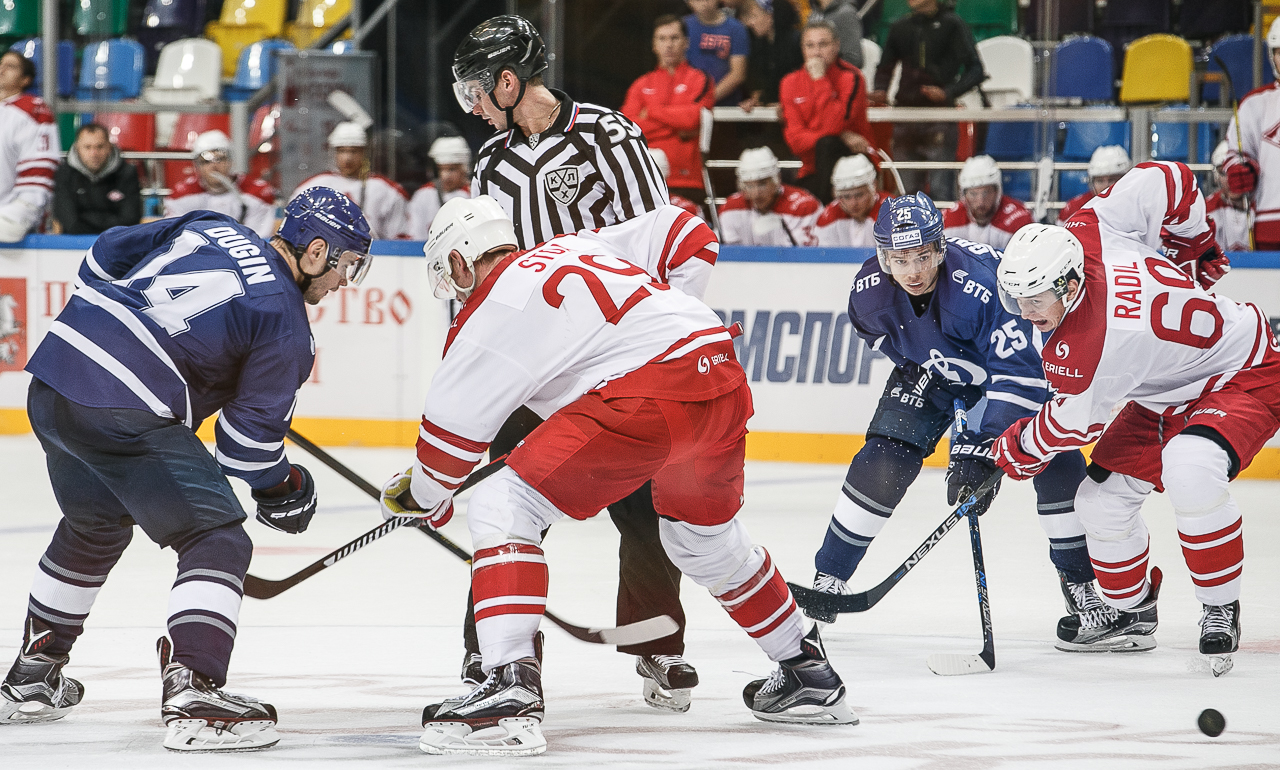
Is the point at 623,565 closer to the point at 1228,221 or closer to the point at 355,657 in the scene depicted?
the point at 355,657

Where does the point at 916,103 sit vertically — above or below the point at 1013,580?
above

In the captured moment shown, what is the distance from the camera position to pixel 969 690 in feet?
10.8

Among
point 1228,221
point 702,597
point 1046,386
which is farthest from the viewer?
point 1228,221

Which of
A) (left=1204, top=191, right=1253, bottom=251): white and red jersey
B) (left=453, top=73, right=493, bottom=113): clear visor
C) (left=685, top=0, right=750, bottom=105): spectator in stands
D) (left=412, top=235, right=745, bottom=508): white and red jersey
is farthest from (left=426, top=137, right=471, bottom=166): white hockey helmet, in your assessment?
(left=412, top=235, right=745, bottom=508): white and red jersey

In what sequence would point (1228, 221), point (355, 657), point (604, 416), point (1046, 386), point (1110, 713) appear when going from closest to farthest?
1. point (604, 416)
2. point (1110, 713)
3. point (355, 657)
4. point (1046, 386)
5. point (1228, 221)

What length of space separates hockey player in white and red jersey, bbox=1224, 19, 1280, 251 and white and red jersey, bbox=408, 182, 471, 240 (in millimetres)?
3736

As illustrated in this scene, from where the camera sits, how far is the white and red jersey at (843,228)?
7.34 metres

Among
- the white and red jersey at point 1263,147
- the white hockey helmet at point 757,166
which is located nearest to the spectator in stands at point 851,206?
the white hockey helmet at point 757,166

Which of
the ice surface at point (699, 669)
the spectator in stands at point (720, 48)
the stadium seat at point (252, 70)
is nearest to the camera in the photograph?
the ice surface at point (699, 669)

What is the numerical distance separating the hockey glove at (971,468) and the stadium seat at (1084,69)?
153 inches

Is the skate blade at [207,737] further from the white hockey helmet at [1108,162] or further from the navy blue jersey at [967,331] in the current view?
the white hockey helmet at [1108,162]

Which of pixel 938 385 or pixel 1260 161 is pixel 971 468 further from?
pixel 1260 161

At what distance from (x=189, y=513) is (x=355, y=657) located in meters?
0.96

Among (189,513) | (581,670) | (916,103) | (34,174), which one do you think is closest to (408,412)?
(34,174)
